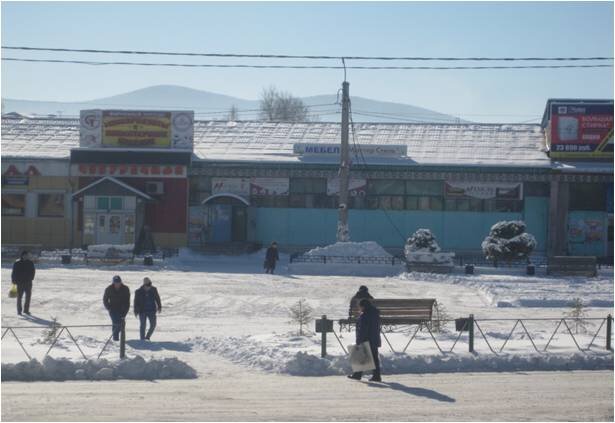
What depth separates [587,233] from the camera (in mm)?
50281

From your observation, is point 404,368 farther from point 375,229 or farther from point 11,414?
point 375,229

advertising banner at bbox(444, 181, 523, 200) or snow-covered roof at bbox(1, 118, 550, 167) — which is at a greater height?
snow-covered roof at bbox(1, 118, 550, 167)

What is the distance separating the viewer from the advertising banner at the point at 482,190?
1987 inches

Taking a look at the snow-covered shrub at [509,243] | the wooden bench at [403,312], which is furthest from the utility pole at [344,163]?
the wooden bench at [403,312]

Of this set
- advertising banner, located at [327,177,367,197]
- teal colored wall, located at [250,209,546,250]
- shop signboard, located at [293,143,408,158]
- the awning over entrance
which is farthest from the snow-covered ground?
shop signboard, located at [293,143,408,158]

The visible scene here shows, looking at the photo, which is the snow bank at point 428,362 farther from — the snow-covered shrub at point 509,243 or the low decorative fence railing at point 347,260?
the low decorative fence railing at point 347,260

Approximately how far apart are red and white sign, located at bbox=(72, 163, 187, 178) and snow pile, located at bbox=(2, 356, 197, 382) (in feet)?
115

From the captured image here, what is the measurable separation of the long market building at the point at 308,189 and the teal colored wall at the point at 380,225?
54mm

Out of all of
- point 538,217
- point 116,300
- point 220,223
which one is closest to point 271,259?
point 220,223

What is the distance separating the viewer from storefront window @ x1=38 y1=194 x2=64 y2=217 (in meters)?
50.5

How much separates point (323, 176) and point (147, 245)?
10107mm

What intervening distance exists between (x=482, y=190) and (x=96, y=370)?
37.4 meters

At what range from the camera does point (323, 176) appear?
166 ft

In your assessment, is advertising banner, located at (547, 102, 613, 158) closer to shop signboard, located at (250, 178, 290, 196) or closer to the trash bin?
shop signboard, located at (250, 178, 290, 196)
